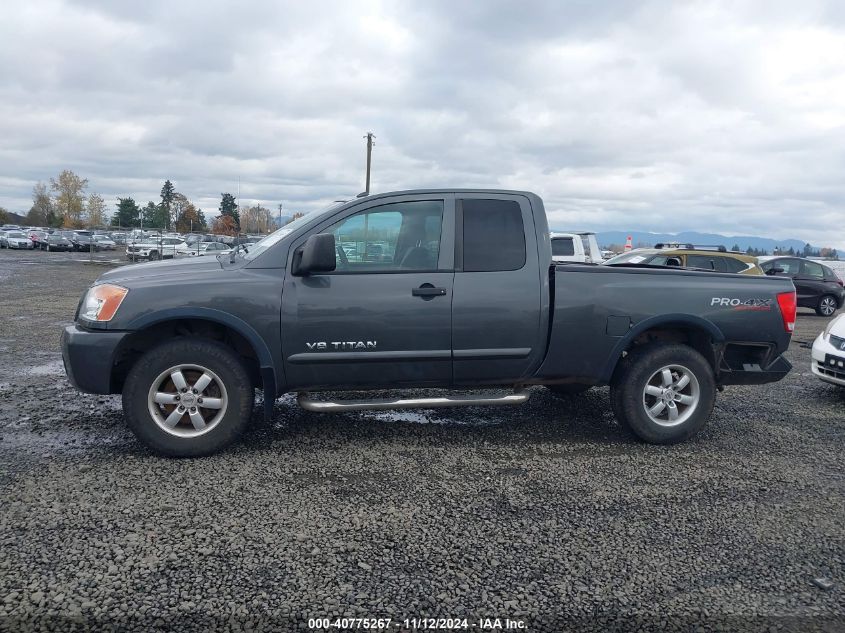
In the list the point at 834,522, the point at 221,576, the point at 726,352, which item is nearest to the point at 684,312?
the point at 726,352

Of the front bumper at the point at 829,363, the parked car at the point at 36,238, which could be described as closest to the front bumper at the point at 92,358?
the front bumper at the point at 829,363

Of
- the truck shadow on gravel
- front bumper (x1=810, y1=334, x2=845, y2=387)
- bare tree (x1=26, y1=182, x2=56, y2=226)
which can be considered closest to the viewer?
the truck shadow on gravel

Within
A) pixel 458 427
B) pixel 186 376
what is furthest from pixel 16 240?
pixel 458 427

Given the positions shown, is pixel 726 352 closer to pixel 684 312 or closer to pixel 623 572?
pixel 684 312

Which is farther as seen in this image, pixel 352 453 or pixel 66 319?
pixel 66 319

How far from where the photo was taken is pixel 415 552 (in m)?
3.31

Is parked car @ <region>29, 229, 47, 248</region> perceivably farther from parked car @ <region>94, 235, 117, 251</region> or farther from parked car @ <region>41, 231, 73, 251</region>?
parked car @ <region>94, 235, 117, 251</region>

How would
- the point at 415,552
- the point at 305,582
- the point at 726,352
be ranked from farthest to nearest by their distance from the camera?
the point at 726,352
the point at 415,552
the point at 305,582

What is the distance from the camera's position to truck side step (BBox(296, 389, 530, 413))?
4.61 metres

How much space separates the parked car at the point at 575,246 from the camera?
1432 cm

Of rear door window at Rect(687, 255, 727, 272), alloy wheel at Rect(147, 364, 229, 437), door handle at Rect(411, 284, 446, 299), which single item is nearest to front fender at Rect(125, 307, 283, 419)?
alloy wheel at Rect(147, 364, 229, 437)

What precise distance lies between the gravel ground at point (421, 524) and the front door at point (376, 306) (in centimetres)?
64

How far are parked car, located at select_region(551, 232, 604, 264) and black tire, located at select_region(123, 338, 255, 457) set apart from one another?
Result: 10425 millimetres

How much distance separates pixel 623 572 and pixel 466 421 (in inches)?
106
